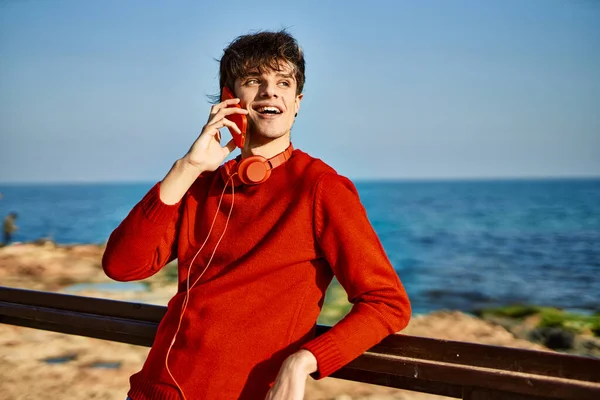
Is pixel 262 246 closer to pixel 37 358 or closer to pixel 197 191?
pixel 197 191

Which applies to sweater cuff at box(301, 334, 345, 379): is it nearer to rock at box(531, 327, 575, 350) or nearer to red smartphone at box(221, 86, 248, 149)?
red smartphone at box(221, 86, 248, 149)

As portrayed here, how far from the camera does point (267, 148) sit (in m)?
1.92

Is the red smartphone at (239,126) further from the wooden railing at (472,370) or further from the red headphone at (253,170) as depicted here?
the wooden railing at (472,370)

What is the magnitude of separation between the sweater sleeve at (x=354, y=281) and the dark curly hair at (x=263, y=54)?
0.44m

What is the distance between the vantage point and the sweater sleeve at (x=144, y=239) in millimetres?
1852

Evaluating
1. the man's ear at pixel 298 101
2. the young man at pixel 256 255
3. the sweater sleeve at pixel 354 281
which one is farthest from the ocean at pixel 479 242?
the sweater sleeve at pixel 354 281

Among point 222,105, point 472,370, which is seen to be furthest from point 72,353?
point 472,370

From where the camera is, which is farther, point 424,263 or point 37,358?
point 424,263

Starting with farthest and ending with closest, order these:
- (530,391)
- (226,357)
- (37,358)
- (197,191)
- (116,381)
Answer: (116,381)
(37,358)
(197,191)
(226,357)
(530,391)

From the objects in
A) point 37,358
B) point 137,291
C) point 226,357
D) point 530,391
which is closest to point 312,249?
point 226,357

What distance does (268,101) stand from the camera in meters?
1.88

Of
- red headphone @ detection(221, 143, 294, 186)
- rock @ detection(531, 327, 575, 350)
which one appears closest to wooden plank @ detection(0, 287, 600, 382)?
red headphone @ detection(221, 143, 294, 186)

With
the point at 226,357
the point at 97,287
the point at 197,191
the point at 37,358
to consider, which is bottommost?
the point at 97,287

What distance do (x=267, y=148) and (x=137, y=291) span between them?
9.45 m
